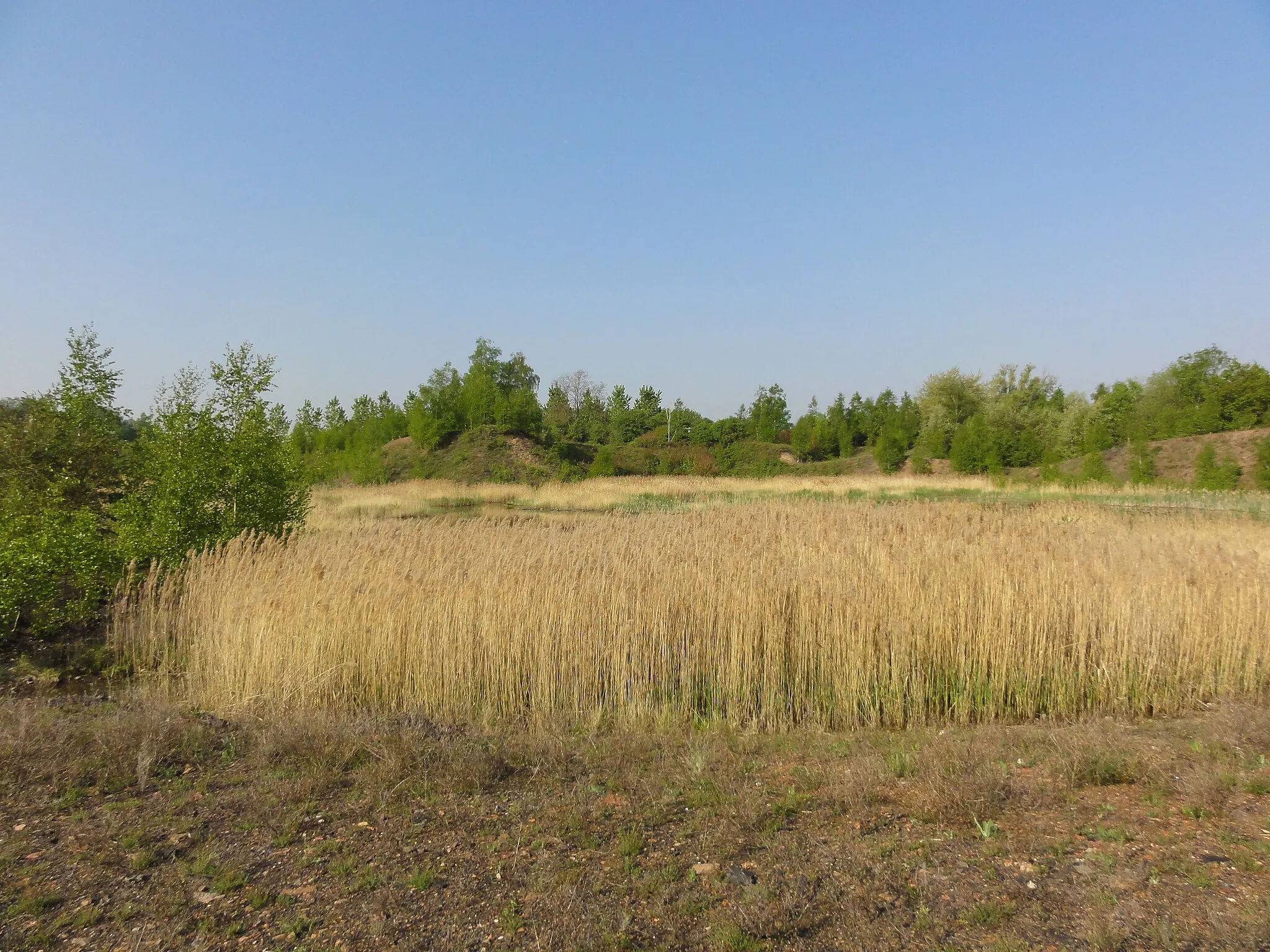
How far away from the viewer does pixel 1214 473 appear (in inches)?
1060

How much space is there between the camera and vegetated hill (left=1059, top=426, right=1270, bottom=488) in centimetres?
2933

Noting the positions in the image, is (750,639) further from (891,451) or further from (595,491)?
(891,451)

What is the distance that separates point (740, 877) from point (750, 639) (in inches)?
114

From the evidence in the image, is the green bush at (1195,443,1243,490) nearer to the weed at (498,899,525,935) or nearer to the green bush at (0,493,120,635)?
the weed at (498,899,525,935)

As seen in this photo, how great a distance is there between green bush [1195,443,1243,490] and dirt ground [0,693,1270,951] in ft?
90.9

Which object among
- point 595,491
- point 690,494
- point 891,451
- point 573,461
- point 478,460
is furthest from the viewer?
point 573,461

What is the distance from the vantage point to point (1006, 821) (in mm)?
3494

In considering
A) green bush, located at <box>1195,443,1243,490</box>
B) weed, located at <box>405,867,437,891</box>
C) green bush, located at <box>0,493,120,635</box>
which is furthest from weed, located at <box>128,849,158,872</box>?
green bush, located at <box>1195,443,1243,490</box>

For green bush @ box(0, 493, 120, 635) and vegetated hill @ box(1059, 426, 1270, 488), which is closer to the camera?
green bush @ box(0, 493, 120, 635)

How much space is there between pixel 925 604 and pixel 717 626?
171cm

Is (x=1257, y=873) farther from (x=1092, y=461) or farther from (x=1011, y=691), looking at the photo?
(x=1092, y=461)

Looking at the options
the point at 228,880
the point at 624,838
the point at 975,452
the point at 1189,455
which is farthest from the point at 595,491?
the point at 228,880

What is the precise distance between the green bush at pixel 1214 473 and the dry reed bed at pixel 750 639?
24744mm

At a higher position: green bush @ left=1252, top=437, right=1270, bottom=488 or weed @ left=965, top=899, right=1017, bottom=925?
green bush @ left=1252, top=437, right=1270, bottom=488
